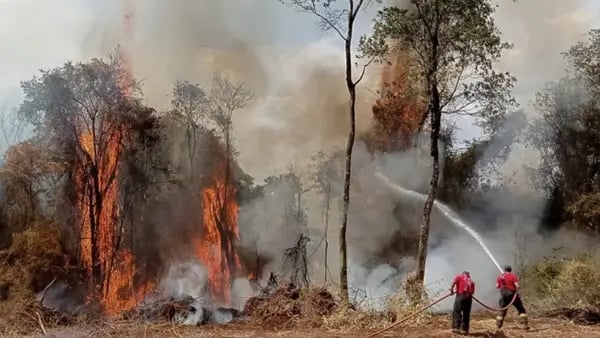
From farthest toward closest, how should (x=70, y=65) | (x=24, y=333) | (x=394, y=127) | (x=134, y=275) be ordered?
(x=394, y=127) → (x=134, y=275) → (x=70, y=65) → (x=24, y=333)

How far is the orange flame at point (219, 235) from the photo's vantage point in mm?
46750

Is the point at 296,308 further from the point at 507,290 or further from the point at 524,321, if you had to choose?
the point at 524,321

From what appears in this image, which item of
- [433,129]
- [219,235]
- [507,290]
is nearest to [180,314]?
[433,129]

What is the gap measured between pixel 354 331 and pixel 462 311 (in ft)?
14.3

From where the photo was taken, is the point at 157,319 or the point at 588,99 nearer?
the point at 157,319

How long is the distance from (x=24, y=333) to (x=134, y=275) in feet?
69.2

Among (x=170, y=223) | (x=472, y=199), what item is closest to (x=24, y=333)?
(x=170, y=223)

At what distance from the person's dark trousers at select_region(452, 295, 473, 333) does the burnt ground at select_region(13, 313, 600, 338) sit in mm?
371

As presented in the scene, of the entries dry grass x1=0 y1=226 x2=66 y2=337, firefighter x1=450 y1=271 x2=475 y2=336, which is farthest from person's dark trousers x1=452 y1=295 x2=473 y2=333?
dry grass x1=0 y1=226 x2=66 y2=337

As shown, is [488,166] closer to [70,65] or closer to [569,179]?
[569,179]

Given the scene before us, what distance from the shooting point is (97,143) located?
42.3m

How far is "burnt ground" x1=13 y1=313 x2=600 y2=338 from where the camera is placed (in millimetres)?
20312

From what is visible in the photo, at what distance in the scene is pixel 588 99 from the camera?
41719mm

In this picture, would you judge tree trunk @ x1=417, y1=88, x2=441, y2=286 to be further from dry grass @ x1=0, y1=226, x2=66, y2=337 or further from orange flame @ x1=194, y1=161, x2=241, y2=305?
orange flame @ x1=194, y1=161, x2=241, y2=305
